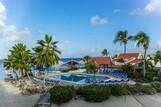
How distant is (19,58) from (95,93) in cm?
2432

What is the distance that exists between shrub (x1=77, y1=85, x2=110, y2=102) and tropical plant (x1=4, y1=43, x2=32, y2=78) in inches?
885

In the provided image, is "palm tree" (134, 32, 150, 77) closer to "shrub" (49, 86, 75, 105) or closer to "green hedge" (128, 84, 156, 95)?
"green hedge" (128, 84, 156, 95)

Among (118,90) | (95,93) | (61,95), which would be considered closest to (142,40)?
(118,90)

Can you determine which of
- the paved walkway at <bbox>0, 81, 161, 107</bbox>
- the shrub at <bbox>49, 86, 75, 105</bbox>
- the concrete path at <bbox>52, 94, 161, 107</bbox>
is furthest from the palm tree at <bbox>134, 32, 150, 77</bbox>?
the shrub at <bbox>49, 86, 75, 105</bbox>

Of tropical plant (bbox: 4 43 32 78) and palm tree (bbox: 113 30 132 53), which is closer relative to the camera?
tropical plant (bbox: 4 43 32 78)

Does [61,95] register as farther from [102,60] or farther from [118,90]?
[102,60]

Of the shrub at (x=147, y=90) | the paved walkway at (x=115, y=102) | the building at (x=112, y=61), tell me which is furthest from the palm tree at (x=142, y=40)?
the paved walkway at (x=115, y=102)

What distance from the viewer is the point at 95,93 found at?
21.8m

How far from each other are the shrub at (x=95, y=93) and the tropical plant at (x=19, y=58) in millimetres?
22473

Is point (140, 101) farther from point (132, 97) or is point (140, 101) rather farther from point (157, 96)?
point (157, 96)

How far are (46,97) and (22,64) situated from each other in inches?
821

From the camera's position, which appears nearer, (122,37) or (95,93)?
(95,93)

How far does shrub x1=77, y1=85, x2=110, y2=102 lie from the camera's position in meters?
21.8

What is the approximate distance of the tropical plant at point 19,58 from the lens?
1688 inches
